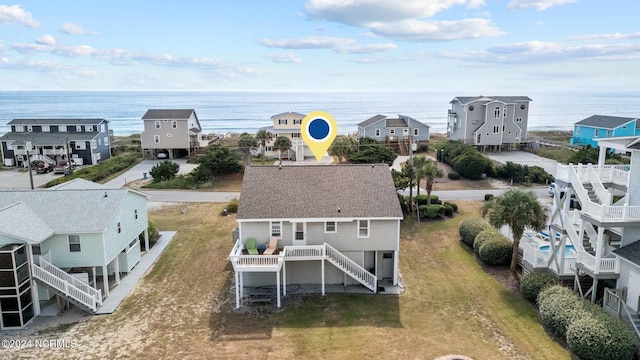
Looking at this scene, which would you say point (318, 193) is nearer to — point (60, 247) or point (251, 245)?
point (251, 245)

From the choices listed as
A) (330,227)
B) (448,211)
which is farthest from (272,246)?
(448,211)

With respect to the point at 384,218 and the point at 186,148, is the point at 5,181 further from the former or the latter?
the point at 384,218

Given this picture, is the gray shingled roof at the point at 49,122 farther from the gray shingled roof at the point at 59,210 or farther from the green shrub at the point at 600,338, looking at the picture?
the green shrub at the point at 600,338

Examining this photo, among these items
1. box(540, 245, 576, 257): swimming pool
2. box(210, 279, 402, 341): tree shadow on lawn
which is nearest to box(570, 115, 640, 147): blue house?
box(540, 245, 576, 257): swimming pool

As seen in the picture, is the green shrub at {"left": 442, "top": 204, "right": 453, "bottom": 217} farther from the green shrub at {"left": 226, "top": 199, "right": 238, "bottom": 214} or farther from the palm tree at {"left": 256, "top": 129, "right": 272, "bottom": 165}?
the palm tree at {"left": 256, "top": 129, "right": 272, "bottom": 165}

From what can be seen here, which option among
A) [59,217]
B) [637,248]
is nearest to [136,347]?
[59,217]

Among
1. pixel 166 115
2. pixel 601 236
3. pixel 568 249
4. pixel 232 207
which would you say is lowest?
pixel 232 207

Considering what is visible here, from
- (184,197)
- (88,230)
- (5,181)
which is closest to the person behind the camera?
(88,230)
